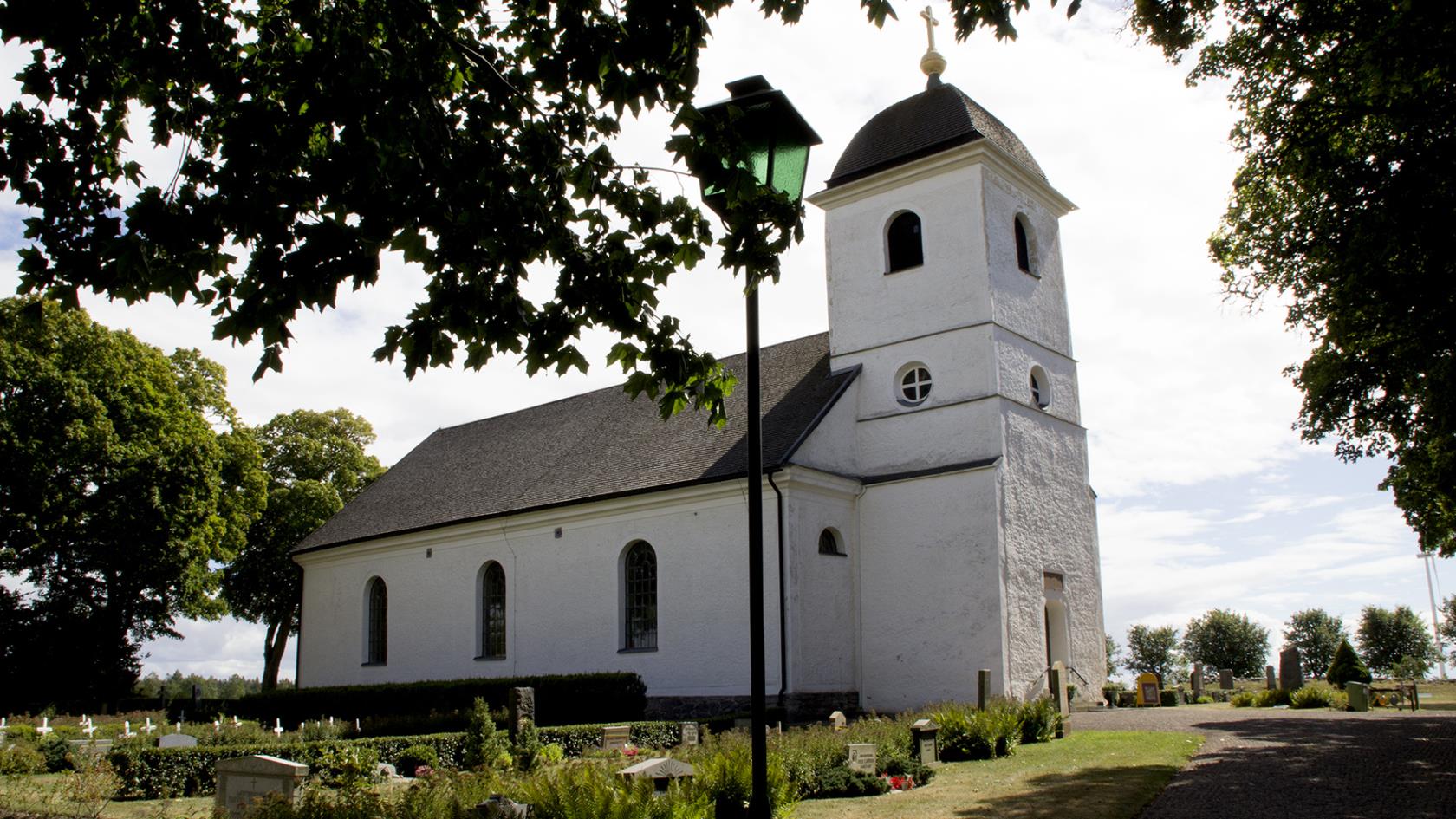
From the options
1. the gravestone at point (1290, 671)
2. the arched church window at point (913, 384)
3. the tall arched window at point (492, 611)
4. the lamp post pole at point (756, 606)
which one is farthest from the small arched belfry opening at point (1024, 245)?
the lamp post pole at point (756, 606)

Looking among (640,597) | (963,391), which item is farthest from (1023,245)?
(640,597)

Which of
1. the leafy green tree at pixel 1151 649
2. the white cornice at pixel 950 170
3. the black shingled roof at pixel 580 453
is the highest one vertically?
the white cornice at pixel 950 170

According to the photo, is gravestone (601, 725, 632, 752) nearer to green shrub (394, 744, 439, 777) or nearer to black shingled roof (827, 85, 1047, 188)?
green shrub (394, 744, 439, 777)

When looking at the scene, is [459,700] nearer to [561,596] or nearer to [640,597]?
[561,596]

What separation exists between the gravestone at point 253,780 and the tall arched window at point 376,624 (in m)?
19.0

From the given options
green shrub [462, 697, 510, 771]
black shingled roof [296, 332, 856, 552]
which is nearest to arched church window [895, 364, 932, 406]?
black shingled roof [296, 332, 856, 552]

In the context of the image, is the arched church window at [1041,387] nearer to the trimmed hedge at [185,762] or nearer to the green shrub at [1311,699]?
the green shrub at [1311,699]

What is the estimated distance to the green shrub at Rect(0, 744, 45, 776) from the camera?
15.2m

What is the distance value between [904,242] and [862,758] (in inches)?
525

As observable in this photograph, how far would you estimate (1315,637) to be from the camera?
5947 cm

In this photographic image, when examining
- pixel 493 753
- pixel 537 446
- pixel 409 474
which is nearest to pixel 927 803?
pixel 493 753

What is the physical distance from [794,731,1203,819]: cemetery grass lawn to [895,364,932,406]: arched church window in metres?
8.69

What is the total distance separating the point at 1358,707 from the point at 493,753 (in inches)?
661

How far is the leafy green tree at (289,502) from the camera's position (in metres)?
37.7
